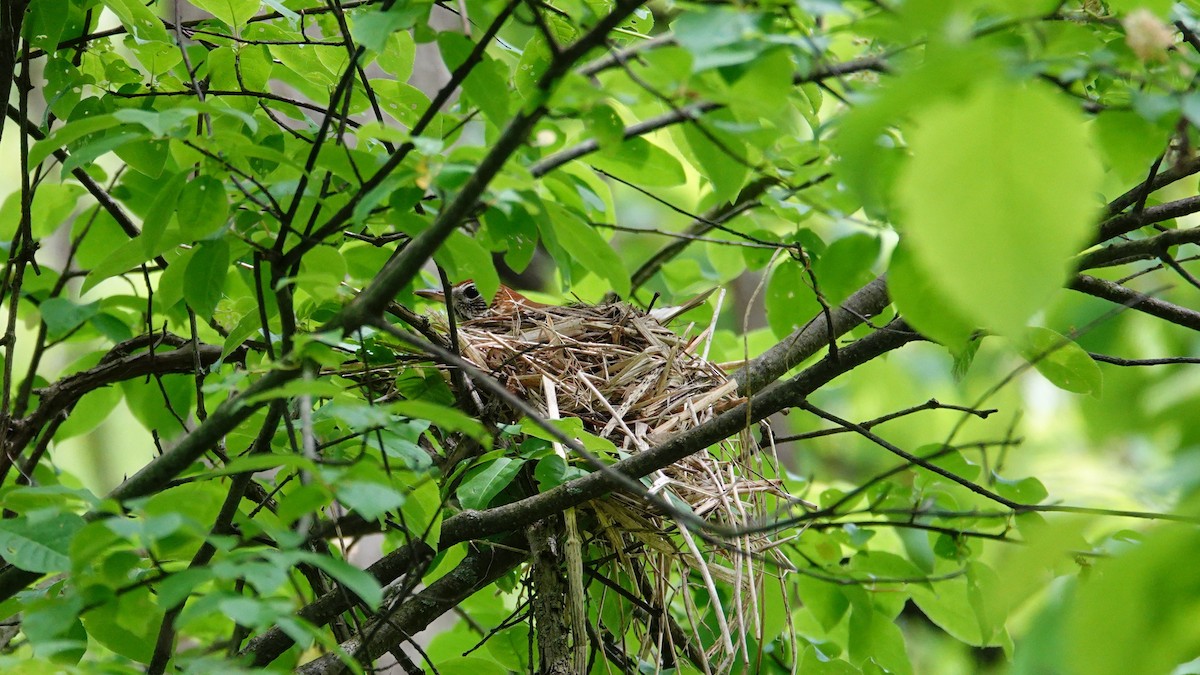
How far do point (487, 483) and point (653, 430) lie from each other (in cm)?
41

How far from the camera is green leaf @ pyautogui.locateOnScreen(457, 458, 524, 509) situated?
153 cm

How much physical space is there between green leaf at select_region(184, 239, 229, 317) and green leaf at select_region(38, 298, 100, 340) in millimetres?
666

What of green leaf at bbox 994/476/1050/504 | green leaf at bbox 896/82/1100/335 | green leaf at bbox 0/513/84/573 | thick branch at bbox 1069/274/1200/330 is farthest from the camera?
green leaf at bbox 994/476/1050/504

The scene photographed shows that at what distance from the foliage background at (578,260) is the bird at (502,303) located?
154 millimetres

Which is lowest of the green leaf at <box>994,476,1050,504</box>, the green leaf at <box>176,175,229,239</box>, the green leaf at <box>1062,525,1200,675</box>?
the green leaf at <box>994,476,1050,504</box>

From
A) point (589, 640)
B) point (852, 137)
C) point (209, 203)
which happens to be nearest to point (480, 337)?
point (589, 640)

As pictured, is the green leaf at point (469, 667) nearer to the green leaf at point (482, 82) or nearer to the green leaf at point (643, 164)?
the green leaf at point (643, 164)

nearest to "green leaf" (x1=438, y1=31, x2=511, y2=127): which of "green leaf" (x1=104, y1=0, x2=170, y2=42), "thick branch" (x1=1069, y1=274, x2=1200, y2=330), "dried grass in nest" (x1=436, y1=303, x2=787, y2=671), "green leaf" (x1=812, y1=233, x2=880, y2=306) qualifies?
"green leaf" (x1=812, y1=233, x2=880, y2=306)

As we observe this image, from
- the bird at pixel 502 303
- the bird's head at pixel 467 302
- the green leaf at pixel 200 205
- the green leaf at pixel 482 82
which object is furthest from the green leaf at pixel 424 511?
the bird's head at pixel 467 302

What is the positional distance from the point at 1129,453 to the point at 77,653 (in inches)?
76.4

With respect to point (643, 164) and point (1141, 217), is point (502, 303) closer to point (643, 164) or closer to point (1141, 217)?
point (643, 164)

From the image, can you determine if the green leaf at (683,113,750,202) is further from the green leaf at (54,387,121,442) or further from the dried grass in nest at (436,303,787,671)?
the green leaf at (54,387,121,442)

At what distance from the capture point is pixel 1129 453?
208cm

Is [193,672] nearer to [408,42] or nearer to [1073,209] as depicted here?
[1073,209]
